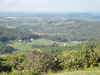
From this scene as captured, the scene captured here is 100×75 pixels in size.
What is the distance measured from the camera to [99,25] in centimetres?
5619

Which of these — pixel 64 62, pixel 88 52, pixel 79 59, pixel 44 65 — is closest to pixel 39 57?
pixel 44 65

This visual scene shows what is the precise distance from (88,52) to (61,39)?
140 ft

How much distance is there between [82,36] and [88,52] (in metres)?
43.1

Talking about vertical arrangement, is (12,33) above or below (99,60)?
above

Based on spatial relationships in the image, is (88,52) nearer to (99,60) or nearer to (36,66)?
(99,60)

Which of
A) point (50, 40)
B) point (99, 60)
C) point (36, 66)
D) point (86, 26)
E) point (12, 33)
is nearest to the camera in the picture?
point (36, 66)

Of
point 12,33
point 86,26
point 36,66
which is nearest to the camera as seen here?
point 36,66

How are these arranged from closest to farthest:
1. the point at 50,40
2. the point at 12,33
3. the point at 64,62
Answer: the point at 64,62 < the point at 12,33 < the point at 50,40

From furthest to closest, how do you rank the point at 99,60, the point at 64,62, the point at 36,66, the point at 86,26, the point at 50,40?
the point at 86,26, the point at 50,40, the point at 99,60, the point at 64,62, the point at 36,66

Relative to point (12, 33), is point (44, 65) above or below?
below

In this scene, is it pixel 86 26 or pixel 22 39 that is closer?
pixel 22 39

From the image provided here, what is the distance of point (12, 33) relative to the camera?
161ft

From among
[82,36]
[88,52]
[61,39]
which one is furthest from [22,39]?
[88,52]

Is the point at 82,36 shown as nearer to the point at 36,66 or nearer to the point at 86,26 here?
the point at 86,26
